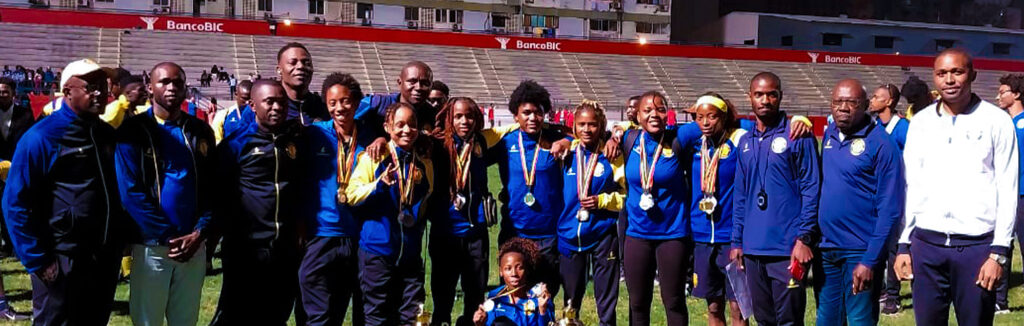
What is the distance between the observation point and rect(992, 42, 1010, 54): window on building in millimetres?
66375

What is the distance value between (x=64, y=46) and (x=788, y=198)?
39.6 m

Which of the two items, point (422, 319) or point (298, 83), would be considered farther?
point (298, 83)

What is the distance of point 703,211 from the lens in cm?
648

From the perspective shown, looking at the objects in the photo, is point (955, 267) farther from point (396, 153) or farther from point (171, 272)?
point (171, 272)

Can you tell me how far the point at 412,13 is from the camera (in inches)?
2114

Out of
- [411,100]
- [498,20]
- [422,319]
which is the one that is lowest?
[422,319]

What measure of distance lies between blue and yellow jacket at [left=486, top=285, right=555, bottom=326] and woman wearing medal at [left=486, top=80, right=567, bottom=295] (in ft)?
1.66

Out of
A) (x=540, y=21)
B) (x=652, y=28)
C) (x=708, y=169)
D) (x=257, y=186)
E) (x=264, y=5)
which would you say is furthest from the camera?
(x=652, y=28)

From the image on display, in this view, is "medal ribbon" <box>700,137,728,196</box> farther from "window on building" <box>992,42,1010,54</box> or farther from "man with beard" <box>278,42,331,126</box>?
"window on building" <box>992,42,1010,54</box>

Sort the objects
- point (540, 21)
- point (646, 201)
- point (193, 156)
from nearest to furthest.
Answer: point (193, 156)
point (646, 201)
point (540, 21)

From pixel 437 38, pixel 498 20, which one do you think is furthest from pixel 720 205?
pixel 498 20

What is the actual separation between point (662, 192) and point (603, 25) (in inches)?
2099

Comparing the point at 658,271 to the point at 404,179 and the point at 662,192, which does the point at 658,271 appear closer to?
the point at 662,192

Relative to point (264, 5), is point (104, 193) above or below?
below
